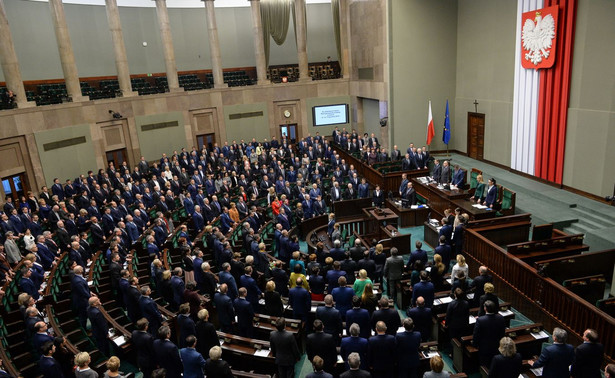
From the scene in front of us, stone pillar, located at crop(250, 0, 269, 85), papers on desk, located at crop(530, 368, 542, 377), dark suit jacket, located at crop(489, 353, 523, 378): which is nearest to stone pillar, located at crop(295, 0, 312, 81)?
stone pillar, located at crop(250, 0, 269, 85)

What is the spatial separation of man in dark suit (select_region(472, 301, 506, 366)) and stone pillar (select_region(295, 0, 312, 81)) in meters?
18.5

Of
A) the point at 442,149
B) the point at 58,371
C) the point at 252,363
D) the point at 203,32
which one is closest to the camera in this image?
the point at 58,371

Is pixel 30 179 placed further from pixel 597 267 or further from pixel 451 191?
pixel 597 267

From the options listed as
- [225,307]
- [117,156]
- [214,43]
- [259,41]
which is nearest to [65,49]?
[117,156]

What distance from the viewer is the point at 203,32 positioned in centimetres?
2369

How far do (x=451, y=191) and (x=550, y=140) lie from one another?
3956 mm

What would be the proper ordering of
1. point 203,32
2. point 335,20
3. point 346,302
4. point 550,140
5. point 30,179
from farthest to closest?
point 203,32
point 335,20
point 30,179
point 550,140
point 346,302

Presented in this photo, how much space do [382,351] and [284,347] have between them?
124 centimetres

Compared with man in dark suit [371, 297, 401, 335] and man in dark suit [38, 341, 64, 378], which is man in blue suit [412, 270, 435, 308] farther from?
man in dark suit [38, 341, 64, 378]

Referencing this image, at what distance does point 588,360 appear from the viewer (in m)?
4.66

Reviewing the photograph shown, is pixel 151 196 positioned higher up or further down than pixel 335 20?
further down

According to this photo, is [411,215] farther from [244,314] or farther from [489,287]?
[244,314]

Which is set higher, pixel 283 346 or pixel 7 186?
pixel 7 186

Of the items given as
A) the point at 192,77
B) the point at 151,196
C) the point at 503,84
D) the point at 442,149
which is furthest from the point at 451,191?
the point at 192,77
